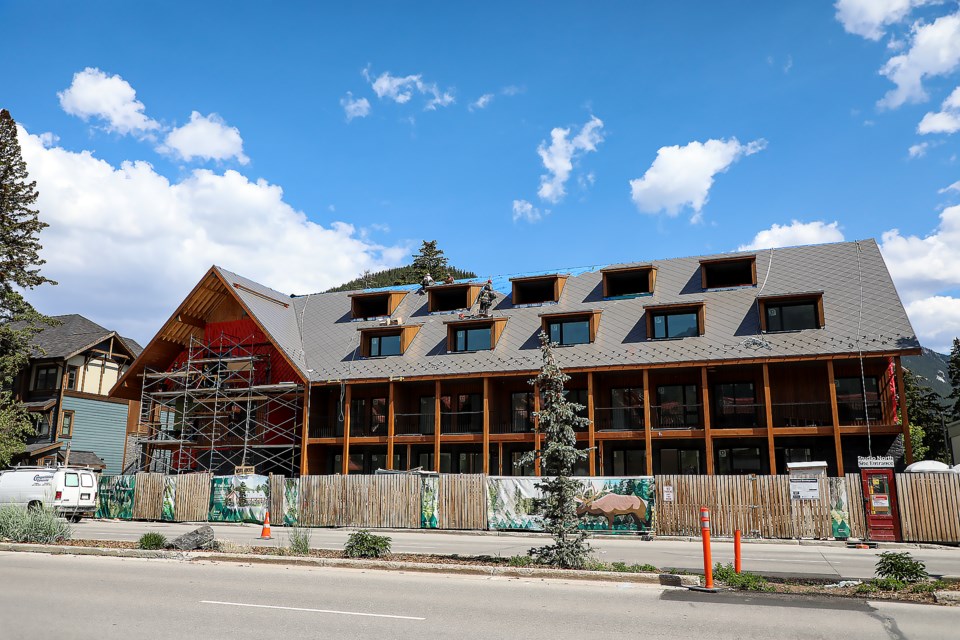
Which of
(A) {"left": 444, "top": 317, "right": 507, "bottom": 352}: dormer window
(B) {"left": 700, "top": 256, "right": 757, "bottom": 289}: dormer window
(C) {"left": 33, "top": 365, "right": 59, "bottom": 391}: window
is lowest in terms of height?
(C) {"left": 33, "top": 365, "right": 59, "bottom": 391}: window

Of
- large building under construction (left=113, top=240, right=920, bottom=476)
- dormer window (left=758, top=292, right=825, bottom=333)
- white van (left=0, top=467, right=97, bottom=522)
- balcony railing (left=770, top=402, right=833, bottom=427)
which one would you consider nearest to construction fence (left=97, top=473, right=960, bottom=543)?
large building under construction (left=113, top=240, right=920, bottom=476)

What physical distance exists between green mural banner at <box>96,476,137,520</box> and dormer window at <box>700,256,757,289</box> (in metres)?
26.2

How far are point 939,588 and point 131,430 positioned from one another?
45.2m

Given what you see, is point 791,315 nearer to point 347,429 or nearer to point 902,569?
point 347,429

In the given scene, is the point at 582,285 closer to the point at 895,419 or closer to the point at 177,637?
the point at 895,419

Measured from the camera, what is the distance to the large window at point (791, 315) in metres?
30.3

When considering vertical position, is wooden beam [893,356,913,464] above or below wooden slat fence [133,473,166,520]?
above

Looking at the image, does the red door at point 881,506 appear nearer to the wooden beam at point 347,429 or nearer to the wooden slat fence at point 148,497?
the wooden beam at point 347,429

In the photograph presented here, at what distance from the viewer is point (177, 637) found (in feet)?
24.8

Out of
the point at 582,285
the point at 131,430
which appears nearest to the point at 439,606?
the point at 582,285

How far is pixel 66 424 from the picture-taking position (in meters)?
42.1

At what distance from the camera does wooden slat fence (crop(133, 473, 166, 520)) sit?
2916 centimetres

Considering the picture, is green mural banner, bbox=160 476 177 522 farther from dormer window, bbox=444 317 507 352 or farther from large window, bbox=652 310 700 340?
large window, bbox=652 310 700 340

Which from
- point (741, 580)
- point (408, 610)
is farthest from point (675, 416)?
point (408, 610)
